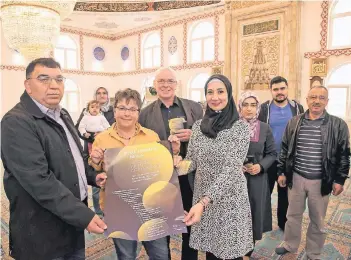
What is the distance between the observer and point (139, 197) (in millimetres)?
1367

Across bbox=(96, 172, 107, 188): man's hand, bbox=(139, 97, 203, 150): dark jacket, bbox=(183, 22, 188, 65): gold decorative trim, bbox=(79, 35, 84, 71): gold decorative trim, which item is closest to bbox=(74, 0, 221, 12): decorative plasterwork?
bbox=(183, 22, 188, 65): gold decorative trim

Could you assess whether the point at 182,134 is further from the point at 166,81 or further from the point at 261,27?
the point at 261,27

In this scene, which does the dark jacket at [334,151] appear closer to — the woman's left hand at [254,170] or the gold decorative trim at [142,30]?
the woman's left hand at [254,170]

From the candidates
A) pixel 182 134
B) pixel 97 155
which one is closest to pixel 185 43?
pixel 182 134

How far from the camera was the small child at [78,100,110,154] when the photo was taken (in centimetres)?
376

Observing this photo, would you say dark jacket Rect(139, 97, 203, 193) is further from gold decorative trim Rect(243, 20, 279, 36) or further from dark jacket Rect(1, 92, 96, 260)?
gold decorative trim Rect(243, 20, 279, 36)

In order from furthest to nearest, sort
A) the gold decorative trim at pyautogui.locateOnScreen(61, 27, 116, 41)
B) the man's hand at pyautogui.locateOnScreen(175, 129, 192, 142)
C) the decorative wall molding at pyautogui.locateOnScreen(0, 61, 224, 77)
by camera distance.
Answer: the gold decorative trim at pyautogui.locateOnScreen(61, 27, 116, 41), the decorative wall molding at pyautogui.locateOnScreen(0, 61, 224, 77), the man's hand at pyautogui.locateOnScreen(175, 129, 192, 142)

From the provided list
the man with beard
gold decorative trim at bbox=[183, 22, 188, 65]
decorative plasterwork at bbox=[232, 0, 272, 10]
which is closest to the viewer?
the man with beard

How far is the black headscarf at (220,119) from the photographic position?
161 centimetres

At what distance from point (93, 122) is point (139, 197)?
8.63 ft

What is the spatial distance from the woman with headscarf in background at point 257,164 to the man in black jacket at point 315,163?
0.82ft

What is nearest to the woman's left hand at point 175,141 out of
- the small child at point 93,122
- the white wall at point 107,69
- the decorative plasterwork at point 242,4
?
the small child at point 93,122

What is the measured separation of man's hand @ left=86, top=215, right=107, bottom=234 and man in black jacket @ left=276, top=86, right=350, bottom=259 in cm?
176

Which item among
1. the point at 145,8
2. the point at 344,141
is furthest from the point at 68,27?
the point at 344,141
